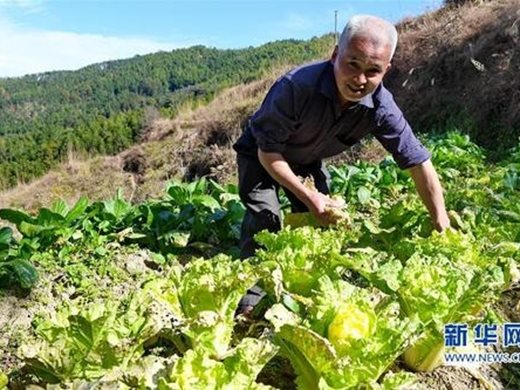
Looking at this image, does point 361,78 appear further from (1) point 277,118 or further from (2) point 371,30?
(1) point 277,118

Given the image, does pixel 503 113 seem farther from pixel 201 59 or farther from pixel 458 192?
pixel 201 59

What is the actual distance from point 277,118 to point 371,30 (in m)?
0.57

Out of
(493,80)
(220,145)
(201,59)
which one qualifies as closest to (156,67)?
(201,59)

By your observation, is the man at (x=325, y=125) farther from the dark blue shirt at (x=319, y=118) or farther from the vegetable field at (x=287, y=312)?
the vegetable field at (x=287, y=312)

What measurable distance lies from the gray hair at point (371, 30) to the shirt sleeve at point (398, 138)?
44cm

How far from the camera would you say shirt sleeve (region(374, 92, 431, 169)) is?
291 cm

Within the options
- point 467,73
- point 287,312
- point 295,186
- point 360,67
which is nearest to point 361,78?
point 360,67

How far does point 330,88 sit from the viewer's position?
9.21ft

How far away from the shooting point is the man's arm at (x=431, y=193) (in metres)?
2.88

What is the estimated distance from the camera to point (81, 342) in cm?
199

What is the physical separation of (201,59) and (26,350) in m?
128

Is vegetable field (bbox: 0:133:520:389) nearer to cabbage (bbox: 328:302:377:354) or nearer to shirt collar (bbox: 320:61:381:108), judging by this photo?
cabbage (bbox: 328:302:377:354)

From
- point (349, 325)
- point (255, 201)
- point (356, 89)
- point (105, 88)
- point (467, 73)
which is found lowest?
point (349, 325)

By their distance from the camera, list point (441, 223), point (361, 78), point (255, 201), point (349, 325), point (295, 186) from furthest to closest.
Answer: point (255, 201), point (441, 223), point (295, 186), point (361, 78), point (349, 325)
